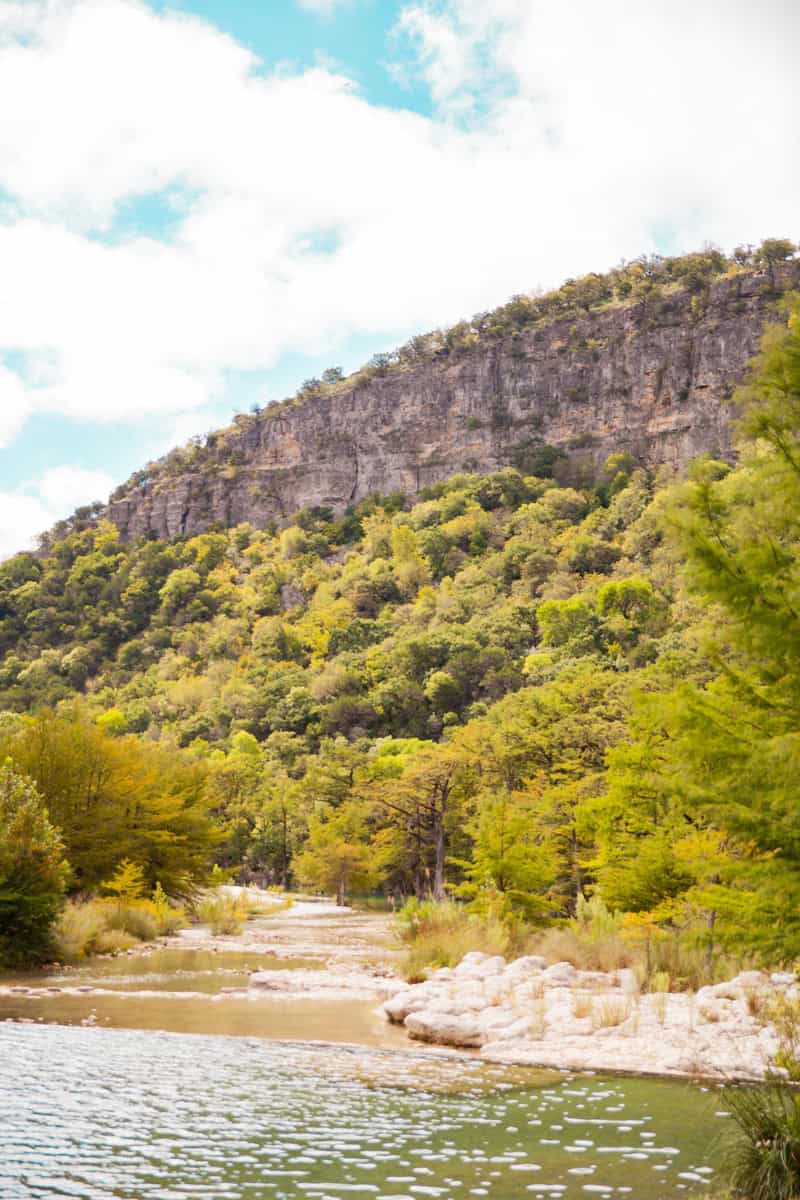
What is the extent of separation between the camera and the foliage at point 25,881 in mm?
21094

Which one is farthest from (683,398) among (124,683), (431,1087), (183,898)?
(431,1087)

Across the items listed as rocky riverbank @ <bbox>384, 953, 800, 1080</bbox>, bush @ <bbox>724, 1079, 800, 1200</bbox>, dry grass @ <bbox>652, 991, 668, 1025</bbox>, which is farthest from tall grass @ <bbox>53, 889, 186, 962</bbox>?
bush @ <bbox>724, 1079, 800, 1200</bbox>

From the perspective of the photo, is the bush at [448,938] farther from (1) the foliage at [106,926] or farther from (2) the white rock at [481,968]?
(1) the foliage at [106,926]

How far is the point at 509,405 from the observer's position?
13450 cm

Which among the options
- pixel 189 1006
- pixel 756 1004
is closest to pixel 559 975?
pixel 756 1004

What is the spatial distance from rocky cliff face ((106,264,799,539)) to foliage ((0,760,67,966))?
317 ft

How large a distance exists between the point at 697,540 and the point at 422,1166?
551cm

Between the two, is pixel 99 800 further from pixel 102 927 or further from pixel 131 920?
pixel 102 927

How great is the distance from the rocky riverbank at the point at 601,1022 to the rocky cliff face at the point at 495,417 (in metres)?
97.3

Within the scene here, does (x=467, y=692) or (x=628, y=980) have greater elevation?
(x=467, y=692)

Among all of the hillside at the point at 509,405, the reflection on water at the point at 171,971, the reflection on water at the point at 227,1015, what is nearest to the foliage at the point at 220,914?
the reflection on water at the point at 171,971

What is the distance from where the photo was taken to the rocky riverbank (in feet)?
39.7

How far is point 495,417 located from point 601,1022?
408 feet

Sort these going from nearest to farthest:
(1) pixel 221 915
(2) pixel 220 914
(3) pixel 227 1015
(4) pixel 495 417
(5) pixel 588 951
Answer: (3) pixel 227 1015 < (5) pixel 588 951 < (1) pixel 221 915 < (2) pixel 220 914 < (4) pixel 495 417
